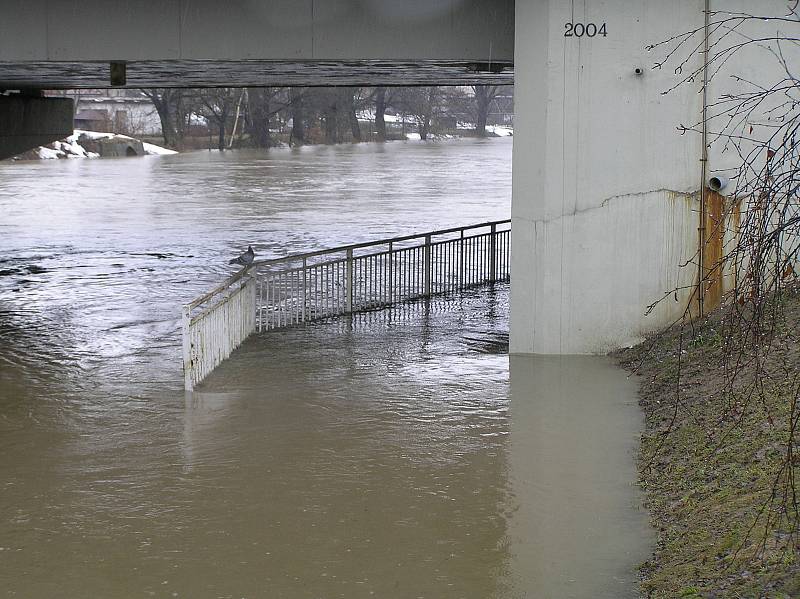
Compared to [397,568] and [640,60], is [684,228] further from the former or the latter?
[397,568]

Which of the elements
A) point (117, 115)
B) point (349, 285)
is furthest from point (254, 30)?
point (117, 115)

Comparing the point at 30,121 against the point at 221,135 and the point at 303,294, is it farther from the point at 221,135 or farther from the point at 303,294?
the point at 221,135

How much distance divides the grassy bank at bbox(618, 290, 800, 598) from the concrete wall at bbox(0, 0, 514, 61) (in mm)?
5228

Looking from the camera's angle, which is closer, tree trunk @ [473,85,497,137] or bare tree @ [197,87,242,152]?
bare tree @ [197,87,242,152]

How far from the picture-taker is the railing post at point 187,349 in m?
11.8

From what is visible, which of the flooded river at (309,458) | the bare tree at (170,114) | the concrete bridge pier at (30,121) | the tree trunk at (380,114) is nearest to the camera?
the flooded river at (309,458)

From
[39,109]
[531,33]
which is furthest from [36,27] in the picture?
[39,109]

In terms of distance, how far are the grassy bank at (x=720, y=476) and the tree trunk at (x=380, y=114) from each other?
7993 centimetres

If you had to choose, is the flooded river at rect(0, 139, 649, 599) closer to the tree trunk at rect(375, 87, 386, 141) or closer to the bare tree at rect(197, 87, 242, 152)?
the bare tree at rect(197, 87, 242, 152)

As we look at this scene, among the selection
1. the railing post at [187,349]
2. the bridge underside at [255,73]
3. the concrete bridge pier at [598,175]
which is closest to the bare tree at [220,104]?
the bridge underside at [255,73]

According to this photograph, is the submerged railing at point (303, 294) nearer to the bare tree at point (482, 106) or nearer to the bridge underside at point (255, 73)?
the bridge underside at point (255, 73)

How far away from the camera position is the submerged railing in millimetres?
12648

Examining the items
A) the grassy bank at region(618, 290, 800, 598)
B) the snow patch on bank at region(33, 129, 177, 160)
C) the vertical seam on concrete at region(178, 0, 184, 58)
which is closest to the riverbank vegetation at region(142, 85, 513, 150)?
the snow patch on bank at region(33, 129, 177, 160)

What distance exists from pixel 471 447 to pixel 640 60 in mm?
5613
